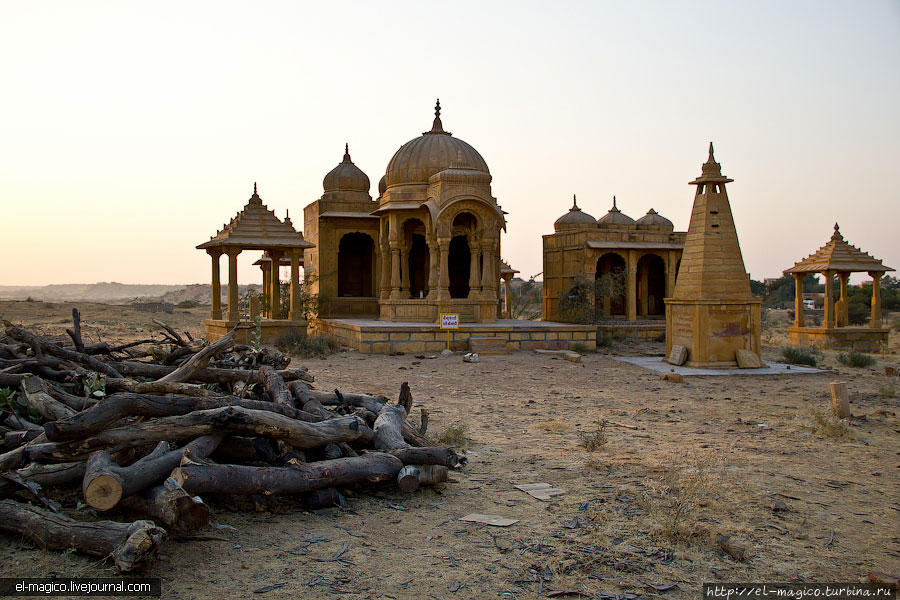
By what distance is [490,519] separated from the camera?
5219mm

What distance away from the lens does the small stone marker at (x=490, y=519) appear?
16.8ft

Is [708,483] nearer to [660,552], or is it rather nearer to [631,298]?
[660,552]

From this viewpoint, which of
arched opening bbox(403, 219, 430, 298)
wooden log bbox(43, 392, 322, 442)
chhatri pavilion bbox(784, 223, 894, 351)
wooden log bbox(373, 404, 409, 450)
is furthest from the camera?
arched opening bbox(403, 219, 430, 298)

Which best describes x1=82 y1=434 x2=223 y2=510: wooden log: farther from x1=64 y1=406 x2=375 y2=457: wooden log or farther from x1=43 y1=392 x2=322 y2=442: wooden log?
x1=43 y1=392 x2=322 y2=442: wooden log

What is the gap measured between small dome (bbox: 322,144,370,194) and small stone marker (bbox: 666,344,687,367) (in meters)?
13.8

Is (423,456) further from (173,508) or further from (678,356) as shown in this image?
(678,356)

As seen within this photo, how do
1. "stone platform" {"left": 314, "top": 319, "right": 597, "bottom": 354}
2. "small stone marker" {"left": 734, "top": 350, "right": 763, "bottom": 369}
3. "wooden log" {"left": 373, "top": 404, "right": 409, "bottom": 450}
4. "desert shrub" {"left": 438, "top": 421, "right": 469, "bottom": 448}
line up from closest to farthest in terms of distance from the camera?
"wooden log" {"left": 373, "top": 404, "right": 409, "bottom": 450}
"desert shrub" {"left": 438, "top": 421, "right": 469, "bottom": 448}
"small stone marker" {"left": 734, "top": 350, "right": 763, "bottom": 369}
"stone platform" {"left": 314, "top": 319, "right": 597, "bottom": 354}

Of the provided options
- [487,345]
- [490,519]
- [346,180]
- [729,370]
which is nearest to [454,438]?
[490,519]

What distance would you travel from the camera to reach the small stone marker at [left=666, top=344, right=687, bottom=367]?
50.4 ft

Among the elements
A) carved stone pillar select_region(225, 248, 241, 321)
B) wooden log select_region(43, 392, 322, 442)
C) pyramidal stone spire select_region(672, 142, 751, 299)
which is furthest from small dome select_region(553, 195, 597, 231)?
wooden log select_region(43, 392, 322, 442)

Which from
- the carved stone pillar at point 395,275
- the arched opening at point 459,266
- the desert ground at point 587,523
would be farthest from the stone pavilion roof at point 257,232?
the desert ground at point 587,523

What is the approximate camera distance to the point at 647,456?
7199mm

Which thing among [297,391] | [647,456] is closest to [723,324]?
[647,456]

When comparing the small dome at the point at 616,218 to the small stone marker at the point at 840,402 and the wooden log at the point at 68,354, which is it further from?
the wooden log at the point at 68,354
